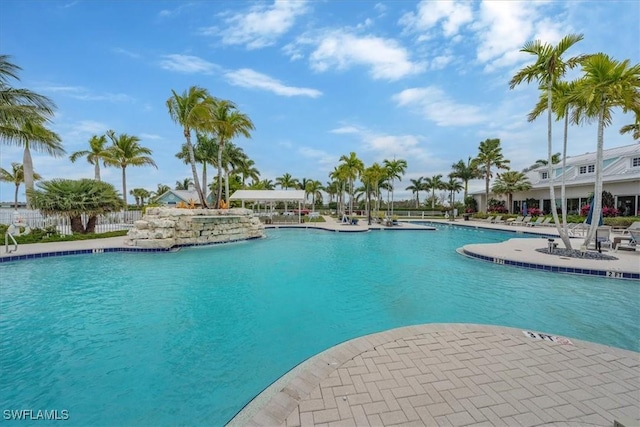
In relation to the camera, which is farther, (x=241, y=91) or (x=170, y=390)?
(x=241, y=91)

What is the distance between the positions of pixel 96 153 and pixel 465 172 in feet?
132

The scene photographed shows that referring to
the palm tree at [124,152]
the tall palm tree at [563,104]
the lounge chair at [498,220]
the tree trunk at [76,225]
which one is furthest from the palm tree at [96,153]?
the lounge chair at [498,220]

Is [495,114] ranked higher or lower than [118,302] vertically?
higher

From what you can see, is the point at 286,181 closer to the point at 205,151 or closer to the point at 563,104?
the point at 205,151

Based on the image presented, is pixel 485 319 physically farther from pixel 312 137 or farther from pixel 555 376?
pixel 312 137

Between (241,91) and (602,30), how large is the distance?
16.6m

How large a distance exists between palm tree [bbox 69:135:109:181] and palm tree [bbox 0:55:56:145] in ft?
34.1

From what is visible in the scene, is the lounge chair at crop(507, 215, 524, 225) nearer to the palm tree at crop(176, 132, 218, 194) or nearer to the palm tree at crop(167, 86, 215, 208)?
the palm tree at crop(167, 86, 215, 208)

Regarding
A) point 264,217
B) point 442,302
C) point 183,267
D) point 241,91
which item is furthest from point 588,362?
point 264,217

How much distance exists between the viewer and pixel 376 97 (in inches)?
710

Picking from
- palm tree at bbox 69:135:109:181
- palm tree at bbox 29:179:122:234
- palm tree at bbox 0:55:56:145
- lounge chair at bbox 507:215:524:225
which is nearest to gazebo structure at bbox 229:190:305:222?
palm tree at bbox 29:179:122:234

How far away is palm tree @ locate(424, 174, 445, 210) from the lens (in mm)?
44188

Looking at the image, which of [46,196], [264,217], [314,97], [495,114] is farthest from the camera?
[264,217]
